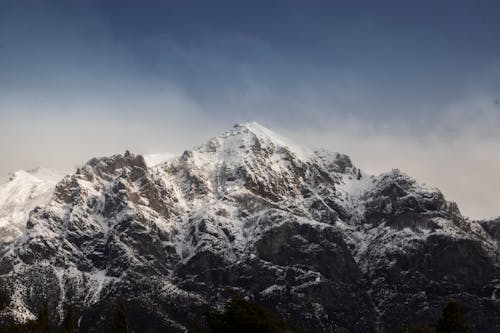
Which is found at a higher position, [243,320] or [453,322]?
[453,322]

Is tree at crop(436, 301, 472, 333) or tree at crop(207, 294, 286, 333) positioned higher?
tree at crop(436, 301, 472, 333)

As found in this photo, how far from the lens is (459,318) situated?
17362 cm

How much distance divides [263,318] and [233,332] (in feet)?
18.9

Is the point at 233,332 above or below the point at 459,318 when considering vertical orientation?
below

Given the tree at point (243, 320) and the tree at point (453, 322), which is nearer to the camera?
the tree at point (243, 320)

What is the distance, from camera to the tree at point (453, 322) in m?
172

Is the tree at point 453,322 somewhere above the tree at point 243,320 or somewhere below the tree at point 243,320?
above

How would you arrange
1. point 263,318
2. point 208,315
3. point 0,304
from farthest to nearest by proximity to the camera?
point 0,304
point 208,315
point 263,318

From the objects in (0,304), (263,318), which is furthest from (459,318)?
(0,304)

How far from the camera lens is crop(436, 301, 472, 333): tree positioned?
172125 millimetres

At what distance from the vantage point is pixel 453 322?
172875 millimetres

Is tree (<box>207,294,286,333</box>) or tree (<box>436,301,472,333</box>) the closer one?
tree (<box>207,294,286,333</box>)

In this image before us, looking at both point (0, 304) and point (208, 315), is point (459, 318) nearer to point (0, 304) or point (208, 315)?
point (208, 315)

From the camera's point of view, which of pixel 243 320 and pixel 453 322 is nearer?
pixel 243 320
